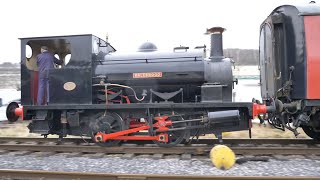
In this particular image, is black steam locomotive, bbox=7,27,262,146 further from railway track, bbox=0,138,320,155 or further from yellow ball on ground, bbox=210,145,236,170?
yellow ball on ground, bbox=210,145,236,170

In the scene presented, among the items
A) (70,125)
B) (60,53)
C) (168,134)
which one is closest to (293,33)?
(168,134)

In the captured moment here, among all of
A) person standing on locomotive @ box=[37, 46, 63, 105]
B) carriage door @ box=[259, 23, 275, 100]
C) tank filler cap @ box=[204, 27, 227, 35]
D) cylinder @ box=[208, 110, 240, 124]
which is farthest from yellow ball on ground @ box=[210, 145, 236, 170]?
person standing on locomotive @ box=[37, 46, 63, 105]

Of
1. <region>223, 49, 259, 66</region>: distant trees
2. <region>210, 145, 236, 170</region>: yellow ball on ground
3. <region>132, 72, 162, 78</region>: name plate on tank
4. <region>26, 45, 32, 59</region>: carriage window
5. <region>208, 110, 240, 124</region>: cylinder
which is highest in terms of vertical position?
<region>223, 49, 259, 66</region>: distant trees

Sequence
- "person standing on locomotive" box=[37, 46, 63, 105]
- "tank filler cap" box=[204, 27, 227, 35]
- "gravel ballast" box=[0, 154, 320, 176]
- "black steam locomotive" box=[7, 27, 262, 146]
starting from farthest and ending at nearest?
"person standing on locomotive" box=[37, 46, 63, 105]
"tank filler cap" box=[204, 27, 227, 35]
"black steam locomotive" box=[7, 27, 262, 146]
"gravel ballast" box=[0, 154, 320, 176]

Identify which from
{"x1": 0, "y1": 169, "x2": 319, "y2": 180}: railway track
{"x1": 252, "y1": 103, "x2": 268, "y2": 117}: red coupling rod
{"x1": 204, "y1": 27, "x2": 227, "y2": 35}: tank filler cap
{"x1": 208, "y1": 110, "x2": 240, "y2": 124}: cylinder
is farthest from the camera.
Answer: {"x1": 204, "y1": 27, "x2": 227, "y2": 35}: tank filler cap

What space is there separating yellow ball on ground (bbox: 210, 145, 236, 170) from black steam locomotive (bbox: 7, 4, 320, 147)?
56.3 inches

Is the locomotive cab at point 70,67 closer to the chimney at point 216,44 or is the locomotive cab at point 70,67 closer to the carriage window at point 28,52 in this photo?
the carriage window at point 28,52

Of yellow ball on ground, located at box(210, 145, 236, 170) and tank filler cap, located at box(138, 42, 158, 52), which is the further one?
tank filler cap, located at box(138, 42, 158, 52)

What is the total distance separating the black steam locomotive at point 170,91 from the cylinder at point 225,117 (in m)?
0.02

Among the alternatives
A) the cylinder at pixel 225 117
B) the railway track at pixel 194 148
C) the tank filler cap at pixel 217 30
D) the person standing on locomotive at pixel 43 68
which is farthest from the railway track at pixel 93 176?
the tank filler cap at pixel 217 30

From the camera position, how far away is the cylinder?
6992 mm

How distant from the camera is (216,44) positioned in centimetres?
781

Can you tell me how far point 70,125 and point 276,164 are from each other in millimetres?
4961

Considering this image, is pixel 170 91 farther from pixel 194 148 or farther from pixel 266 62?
pixel 266 62
